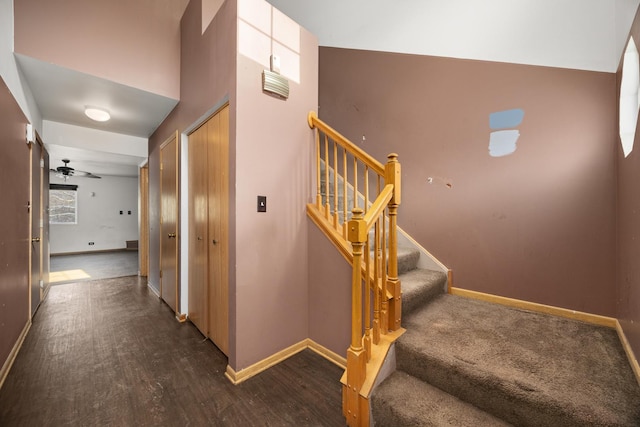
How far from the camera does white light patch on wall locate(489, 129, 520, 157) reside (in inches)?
82.3

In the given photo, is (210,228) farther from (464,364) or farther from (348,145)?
(464,364)

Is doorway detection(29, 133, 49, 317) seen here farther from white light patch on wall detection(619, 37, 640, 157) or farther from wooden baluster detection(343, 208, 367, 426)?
white light patch on wall detection(619, 37, 640, 157)

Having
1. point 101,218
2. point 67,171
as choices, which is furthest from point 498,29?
point 101,218

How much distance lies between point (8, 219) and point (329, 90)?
11.1ft

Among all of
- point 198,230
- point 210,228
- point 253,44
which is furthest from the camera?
point 198,230

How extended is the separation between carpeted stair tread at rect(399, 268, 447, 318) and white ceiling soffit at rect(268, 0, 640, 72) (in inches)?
75.1

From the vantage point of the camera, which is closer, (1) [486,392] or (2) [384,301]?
(1) [486,392]

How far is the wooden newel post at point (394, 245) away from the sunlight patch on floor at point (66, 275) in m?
5.60

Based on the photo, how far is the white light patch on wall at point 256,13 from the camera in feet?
6.02

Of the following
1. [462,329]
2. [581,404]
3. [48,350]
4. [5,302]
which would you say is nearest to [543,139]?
[462,329]

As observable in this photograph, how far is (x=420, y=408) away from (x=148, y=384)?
177 cm

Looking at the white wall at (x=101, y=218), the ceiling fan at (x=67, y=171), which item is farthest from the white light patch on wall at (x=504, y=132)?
the white wall at (x=101, y=218)

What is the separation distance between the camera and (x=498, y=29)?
2105 mm

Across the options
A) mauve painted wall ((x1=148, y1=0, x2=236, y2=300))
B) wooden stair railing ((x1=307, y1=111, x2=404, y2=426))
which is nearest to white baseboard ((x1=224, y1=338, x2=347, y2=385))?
wooden stair railing ((x1=307, y1=111, x2=404, y2=426))
